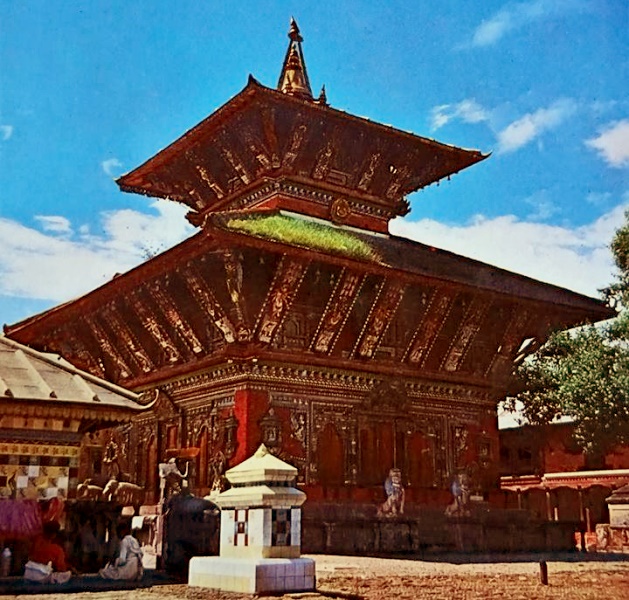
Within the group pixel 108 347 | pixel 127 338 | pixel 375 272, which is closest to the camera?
pixel 375 272

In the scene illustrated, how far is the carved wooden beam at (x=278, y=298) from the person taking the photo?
23375 mm

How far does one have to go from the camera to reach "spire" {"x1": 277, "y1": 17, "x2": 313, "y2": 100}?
3038cm

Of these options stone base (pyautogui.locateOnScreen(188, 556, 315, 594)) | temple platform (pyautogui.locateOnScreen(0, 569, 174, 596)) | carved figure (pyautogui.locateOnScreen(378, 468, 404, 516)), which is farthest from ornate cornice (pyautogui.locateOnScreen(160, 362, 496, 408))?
stone base (pyautogui.locateOnScreen(188, 556, 315, 594))

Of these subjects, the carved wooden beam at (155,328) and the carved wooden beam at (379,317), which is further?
the carved wooden beam at (155,328)

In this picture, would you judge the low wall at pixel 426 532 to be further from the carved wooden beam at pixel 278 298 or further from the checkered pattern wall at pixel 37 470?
the checkered pattern wall at pixel 37 470

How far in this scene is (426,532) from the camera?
23.5 m

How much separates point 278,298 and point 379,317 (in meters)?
3.54

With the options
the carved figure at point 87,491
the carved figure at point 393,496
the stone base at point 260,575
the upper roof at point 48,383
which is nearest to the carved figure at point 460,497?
the carved figure at point 393,496

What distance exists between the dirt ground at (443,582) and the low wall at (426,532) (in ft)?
4.05

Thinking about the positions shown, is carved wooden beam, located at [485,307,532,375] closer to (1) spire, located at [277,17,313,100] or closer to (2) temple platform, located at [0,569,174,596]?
(1) spire, located at [277,17,313,100]

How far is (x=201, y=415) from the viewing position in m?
25.2

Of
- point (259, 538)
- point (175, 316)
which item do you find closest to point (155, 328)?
point (175, 316)

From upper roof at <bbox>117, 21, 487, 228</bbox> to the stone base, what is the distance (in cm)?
1517

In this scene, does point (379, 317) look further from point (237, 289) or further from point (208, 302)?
point (208, 302)
